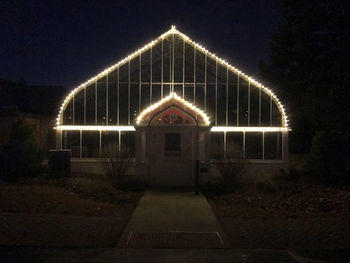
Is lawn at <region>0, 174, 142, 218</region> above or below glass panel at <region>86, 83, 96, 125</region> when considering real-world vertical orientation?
below

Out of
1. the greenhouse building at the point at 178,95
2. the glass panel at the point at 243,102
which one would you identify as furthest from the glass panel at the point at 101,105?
the glass panel at the point at 243,102

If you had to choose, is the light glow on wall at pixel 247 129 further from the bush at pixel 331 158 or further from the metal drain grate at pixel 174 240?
the metal drain grate at pixel 174 240

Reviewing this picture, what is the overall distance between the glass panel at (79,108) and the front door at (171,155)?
13.5 feet

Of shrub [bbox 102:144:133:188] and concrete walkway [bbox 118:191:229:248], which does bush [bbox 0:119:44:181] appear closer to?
shrub [bbox 102:144:133:188]

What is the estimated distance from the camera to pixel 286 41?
27344mm

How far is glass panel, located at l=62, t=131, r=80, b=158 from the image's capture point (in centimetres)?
1705

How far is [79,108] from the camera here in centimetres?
1700

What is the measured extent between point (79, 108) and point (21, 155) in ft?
11.2

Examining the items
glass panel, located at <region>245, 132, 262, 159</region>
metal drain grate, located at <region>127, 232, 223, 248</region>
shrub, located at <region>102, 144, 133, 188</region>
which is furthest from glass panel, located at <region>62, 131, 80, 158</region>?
metal drain grate, located at <region>127, 232, 223, 248</region>

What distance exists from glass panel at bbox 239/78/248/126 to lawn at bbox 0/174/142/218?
620 centimetres

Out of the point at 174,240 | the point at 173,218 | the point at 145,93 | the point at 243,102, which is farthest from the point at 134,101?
the point at 174,240

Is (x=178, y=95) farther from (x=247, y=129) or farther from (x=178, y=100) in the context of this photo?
(x=247, y=129)

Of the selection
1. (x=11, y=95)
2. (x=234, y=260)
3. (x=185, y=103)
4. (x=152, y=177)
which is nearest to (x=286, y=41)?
(x=185, y=103)

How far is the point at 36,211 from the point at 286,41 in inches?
907
